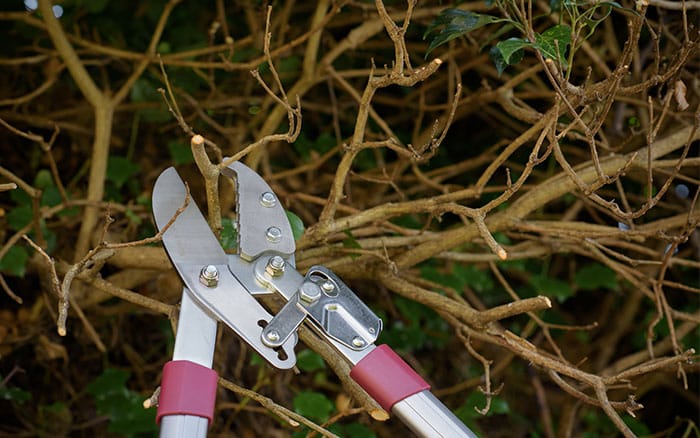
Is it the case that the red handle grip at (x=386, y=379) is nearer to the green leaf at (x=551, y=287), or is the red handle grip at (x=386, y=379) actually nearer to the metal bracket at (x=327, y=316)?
the metal bracket at (x=327, y=316)

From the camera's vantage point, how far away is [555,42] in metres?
0.82

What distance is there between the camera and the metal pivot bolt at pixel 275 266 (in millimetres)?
834

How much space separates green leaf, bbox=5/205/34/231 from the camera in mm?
1181

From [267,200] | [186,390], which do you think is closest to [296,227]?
[267,200]

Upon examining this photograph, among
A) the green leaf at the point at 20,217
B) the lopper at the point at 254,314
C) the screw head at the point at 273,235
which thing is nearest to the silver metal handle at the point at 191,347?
the lopper at the point at 254,314

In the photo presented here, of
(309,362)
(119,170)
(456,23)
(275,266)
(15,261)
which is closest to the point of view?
(275,266)

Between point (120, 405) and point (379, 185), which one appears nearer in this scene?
point (120, 405)

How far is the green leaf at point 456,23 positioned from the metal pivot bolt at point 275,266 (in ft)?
1.00

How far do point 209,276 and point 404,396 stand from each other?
0.23 meters

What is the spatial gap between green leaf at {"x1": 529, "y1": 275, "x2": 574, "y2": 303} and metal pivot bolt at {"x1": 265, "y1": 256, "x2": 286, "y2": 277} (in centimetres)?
73

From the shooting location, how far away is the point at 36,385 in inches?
53.2

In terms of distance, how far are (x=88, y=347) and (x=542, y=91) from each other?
0.92m

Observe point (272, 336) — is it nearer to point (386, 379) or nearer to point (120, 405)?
point (386, 379)

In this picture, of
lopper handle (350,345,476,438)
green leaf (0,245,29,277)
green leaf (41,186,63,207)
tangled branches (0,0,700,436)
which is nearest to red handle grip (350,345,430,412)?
lopper handle (350,345,476,438)
